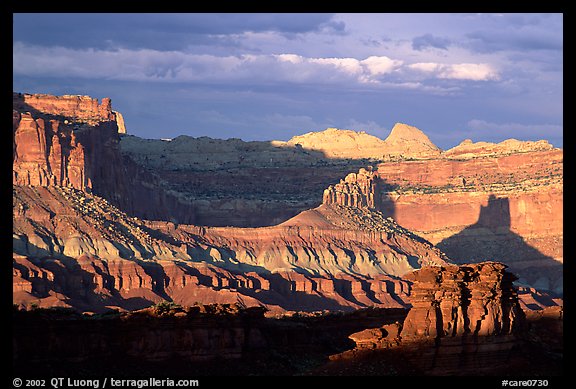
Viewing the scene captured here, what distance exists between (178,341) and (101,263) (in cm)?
10220

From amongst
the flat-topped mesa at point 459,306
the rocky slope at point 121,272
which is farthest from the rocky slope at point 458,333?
the rocky slope at point 121,272

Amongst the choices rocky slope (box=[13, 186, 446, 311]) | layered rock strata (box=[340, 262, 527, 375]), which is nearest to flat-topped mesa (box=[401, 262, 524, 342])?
layered rock strata (box=[340, 262, 527, 375])

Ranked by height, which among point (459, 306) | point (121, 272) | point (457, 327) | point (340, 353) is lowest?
point (340, 353)

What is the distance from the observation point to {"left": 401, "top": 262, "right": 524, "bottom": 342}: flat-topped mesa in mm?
70312

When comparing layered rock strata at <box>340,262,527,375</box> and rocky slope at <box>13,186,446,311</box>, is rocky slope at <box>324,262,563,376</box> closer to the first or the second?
layered rock strata at <box>340,262,527,375</box>

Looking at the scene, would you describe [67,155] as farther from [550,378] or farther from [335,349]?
[550,378]

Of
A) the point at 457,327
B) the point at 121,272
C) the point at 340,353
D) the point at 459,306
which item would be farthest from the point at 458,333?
the point at 121,272

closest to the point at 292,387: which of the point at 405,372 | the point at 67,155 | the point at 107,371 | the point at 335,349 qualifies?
the point at 405,372

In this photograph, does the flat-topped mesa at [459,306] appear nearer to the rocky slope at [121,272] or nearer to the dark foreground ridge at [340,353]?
the dark foreground ridge at [340,353]

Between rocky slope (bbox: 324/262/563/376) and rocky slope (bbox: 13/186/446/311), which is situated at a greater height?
rocky slope (bbox: 13/186/446/311)

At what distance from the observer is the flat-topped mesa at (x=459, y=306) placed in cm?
A: 7031

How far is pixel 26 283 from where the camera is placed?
15612cm

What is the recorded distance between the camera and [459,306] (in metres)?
70.8

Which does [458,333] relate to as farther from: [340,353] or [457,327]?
[340,353]
